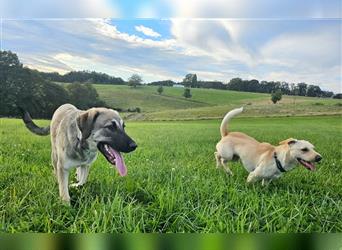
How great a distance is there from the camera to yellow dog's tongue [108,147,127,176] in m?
2.96

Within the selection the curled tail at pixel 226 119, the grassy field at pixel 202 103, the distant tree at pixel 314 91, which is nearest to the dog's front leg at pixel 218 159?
the curled tail at pixel 226 119

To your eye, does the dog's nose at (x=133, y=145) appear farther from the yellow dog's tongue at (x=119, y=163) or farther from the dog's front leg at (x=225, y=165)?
the dog's front leg at (x=225, y=165)

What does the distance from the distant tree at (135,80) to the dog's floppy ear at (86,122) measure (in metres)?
0.35

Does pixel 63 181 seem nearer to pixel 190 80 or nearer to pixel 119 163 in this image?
pixel 119 163

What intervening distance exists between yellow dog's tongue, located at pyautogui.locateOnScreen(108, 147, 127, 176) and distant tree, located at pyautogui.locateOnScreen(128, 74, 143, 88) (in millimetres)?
485

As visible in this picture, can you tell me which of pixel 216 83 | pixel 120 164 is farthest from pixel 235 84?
pixel 120 164

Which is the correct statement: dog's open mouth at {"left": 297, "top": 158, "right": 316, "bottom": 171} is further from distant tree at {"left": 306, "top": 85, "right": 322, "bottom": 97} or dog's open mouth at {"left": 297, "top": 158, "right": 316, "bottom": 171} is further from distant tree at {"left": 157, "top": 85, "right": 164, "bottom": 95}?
distant tree at {"left": 157, "top": 85, "right": 164, "bottom": 95}

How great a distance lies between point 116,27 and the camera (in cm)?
319

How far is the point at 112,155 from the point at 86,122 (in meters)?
0.23

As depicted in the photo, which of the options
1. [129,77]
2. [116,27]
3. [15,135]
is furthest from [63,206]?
[116,27]

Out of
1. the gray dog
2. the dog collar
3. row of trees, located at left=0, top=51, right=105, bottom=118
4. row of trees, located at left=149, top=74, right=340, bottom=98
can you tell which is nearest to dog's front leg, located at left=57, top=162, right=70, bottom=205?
the gray dog

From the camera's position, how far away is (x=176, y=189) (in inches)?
117

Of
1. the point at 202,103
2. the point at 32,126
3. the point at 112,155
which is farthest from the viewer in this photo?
the point at 202,103

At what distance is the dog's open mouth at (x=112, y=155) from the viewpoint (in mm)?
2929
